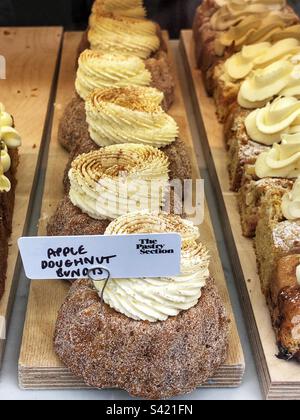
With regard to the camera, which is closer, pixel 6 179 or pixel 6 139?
pixel 6 179

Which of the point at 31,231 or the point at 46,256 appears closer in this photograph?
the point at 46,256

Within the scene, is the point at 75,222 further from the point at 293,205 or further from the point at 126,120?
the point at 293,205

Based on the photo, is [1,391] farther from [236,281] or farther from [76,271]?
[236,281]

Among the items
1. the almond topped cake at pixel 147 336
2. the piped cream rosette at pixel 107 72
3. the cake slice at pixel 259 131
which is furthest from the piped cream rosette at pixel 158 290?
the piped cream rosette at pixel 107 72

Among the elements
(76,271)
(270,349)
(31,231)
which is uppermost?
(76,271)

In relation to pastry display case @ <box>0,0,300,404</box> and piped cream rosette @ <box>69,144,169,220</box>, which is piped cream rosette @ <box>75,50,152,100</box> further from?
piped cream rosette @ <box>69,144,169,220</box>

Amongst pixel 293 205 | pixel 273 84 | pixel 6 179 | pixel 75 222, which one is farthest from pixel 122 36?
pixel 293 205
